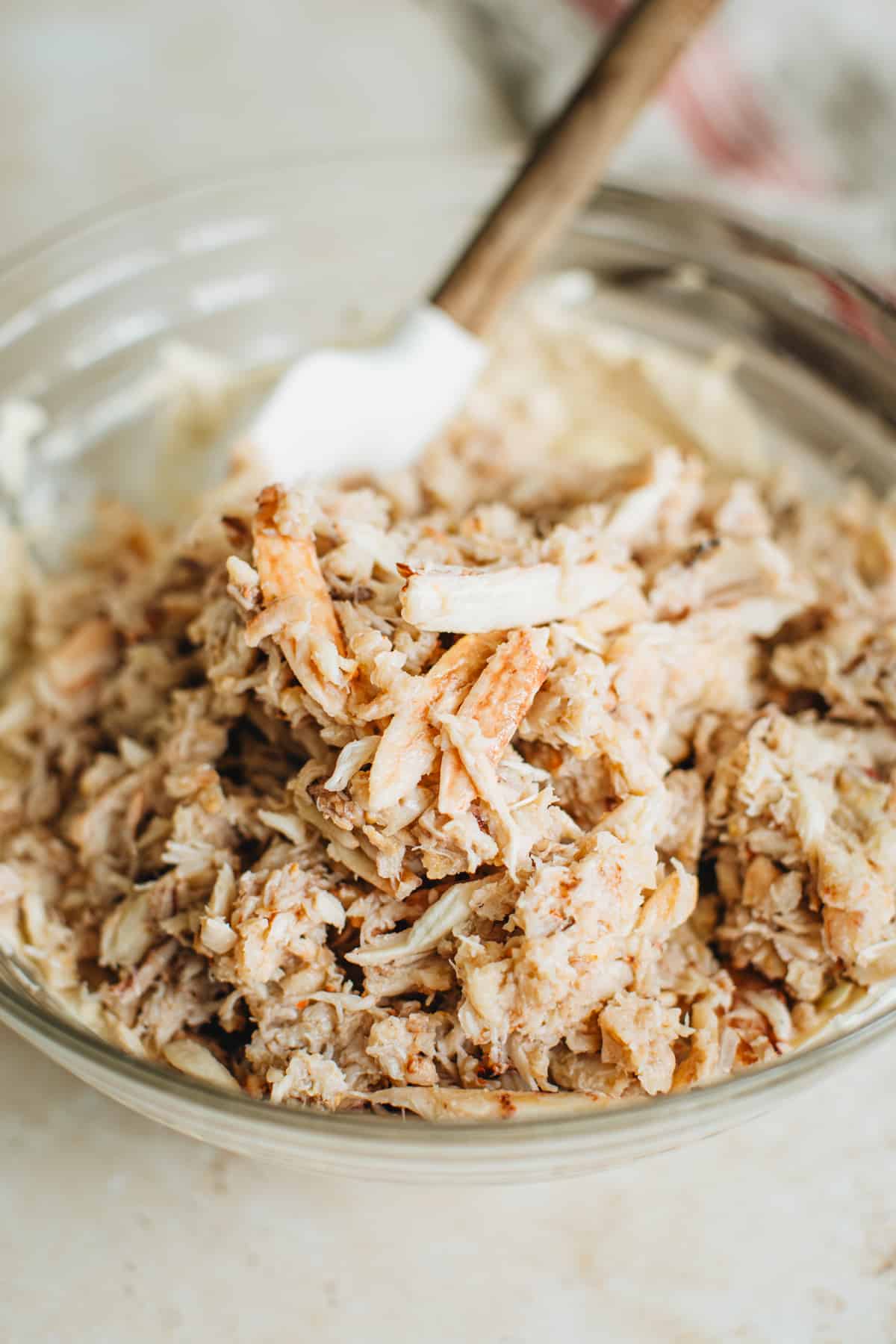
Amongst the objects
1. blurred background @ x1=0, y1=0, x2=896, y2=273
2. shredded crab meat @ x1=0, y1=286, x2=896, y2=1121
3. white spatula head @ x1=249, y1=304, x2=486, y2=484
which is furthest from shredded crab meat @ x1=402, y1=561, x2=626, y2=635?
blurred background @ x1=0, y1=0, x2=896, y2=273

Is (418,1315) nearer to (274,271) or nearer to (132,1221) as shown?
(132,1221)

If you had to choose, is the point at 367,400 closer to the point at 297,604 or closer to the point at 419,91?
the point at 297,604

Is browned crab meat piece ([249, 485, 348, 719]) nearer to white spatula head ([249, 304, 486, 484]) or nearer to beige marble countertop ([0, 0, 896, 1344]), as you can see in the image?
white spatula head ([249, 304, 486, 484])

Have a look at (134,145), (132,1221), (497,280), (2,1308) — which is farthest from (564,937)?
(134,145)

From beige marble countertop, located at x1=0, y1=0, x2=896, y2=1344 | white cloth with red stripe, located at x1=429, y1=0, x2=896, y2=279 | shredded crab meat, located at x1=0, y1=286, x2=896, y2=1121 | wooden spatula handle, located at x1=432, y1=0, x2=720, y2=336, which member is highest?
white cloth with red stripe, located at x1=429, y1=0, x2=896, y2=279

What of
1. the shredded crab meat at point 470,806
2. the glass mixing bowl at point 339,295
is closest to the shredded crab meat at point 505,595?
the shredded crab meat at point 470,806

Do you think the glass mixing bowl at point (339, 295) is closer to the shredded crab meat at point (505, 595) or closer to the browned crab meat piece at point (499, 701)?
the shredded crab meat at point (505, 595)
